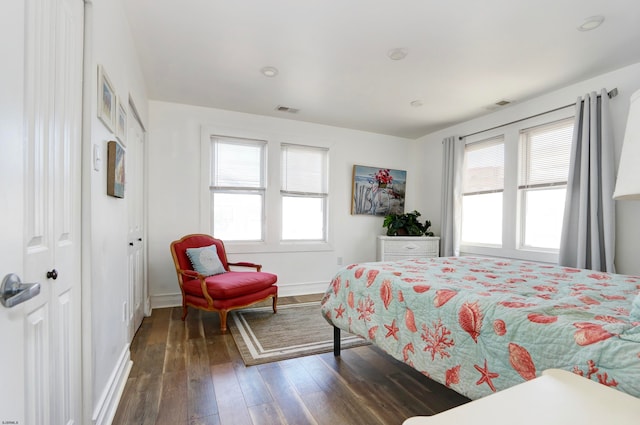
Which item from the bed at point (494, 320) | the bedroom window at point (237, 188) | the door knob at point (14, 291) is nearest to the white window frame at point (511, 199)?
the bed at point (494, 320)

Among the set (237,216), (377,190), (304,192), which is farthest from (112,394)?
(377,190)

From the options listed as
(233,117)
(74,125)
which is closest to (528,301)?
(74,125)

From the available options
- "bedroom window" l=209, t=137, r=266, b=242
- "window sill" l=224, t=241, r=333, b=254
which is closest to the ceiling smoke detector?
"bedroom window" l=209, t=137, r=266, b=242

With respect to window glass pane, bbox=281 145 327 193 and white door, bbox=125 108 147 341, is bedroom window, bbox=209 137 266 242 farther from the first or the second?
white door, bbox=125 108 147 341

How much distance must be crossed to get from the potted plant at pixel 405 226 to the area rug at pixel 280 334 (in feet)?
5.99

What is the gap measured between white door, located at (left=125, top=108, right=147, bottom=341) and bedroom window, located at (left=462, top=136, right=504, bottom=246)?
4159 mm

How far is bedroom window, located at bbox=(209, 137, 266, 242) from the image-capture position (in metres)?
4.05

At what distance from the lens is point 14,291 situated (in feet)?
2.57

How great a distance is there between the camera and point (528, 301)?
1365 millimetres

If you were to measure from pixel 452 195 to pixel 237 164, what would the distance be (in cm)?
312

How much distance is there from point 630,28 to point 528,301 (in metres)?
2.37

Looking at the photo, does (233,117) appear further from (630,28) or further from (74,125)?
(630,28)

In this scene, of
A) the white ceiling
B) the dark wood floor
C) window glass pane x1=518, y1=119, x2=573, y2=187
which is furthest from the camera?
window glass pane x1=518, y1=119, x2=573, y2=187

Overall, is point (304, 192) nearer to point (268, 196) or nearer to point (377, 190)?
point (268, 196)
